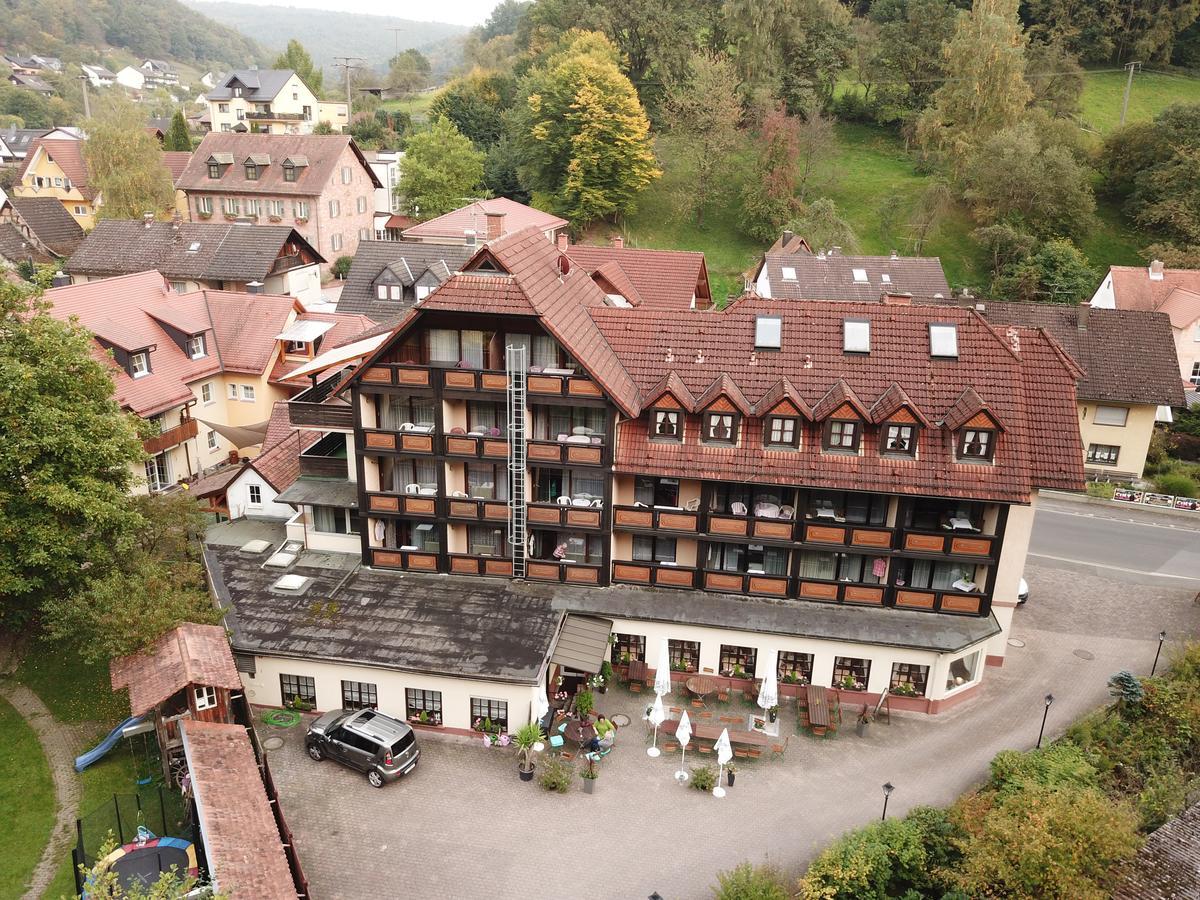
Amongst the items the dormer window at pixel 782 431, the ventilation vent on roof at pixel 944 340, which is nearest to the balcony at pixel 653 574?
the dormer window at pixel 782 431

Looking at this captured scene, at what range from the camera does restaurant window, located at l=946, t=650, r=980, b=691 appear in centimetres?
3002

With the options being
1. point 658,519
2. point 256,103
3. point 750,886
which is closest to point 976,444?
point 658,519

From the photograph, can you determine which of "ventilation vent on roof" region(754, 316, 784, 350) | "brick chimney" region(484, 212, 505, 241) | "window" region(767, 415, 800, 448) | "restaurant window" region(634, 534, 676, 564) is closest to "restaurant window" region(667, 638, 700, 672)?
"restaurant window" region(634, 534, 676, 564)

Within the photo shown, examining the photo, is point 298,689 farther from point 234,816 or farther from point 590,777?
point 590,777

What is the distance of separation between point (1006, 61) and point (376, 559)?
72192 mm

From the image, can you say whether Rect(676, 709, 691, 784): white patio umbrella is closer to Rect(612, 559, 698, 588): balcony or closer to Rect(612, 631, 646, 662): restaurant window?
Rect(612, 631, 646, 662): restaurant window

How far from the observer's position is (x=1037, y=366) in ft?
103

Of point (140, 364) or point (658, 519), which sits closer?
point (658, 519)

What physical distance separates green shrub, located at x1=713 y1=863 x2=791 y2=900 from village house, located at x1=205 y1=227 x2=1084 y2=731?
27.1ft

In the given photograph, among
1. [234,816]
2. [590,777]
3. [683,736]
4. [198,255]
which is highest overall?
[198,255]

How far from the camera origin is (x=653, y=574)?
31.1 metres

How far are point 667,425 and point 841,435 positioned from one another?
230 inches

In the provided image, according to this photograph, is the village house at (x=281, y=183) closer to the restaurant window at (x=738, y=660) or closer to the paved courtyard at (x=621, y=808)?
the restaurant window at (x=738, y=660)

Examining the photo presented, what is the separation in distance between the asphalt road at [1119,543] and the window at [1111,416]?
5.82m
